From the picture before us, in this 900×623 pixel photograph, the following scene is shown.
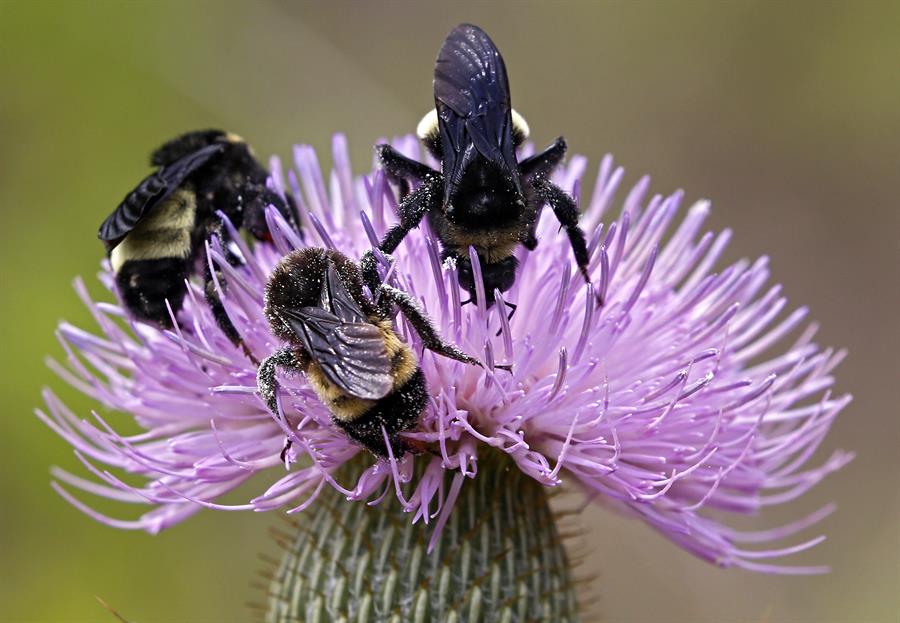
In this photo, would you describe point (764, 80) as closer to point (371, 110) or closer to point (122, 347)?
point (371, 110)

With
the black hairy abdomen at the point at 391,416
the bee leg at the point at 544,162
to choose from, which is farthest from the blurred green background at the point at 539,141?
the bee leg at the point at 544,162

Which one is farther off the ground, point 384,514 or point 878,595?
point 878,595

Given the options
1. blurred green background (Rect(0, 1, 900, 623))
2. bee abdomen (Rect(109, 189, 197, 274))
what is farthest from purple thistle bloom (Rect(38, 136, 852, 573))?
blurred green background (Rect(0, 1, 900, 623))

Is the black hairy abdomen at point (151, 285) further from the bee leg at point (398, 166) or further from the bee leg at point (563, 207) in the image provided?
the bee leg at point (563, 207)

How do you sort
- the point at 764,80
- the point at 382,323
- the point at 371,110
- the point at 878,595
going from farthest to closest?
the point at 764,80 → the point at 371,110 → the point at 878,595 → the point at 382,323

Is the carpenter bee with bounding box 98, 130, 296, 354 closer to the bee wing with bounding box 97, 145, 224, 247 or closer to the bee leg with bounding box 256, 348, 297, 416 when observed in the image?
the bee wing with bounding box 97, 145, 224, 247

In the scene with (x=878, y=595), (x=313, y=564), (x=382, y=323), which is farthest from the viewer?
(x=878, y=595)

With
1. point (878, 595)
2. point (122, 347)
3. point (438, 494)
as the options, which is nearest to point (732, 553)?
point (438, 494)

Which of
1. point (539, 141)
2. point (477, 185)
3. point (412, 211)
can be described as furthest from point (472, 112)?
point (539, 141)

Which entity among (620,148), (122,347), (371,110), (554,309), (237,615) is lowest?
(237,615)
